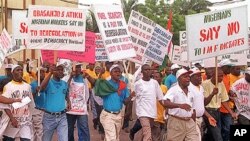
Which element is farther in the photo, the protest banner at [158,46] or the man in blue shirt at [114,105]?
the protest banner at [158,46]

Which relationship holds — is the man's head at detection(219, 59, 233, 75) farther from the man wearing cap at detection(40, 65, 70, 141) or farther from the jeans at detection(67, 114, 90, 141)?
the man wearing cap at detection(40, 65, 70, 141)

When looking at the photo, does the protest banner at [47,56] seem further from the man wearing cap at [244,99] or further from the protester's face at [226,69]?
the man wearing cap at [244,99]

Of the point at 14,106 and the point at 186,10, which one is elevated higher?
the point at 186,10

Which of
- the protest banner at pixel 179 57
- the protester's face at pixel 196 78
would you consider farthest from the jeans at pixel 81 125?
the protest banner at pixel 179 57

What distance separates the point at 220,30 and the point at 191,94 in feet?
4.77

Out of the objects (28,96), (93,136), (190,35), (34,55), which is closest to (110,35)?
(190,35)

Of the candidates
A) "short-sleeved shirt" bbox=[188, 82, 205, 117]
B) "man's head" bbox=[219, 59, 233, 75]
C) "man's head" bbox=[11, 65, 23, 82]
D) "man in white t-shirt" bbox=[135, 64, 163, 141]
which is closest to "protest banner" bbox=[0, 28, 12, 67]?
"man's head" bbox=[11, 65, 23, 82]

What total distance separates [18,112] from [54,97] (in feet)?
2.39

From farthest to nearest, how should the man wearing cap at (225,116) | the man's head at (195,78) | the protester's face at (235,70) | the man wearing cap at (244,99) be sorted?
the protester's face at (235,70), the man wearing cap at (225,116), the man wearing cap at (244,99), the man's head at (195,78)

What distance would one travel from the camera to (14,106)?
8.49 meters

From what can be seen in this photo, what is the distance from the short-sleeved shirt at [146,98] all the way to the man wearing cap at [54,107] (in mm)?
1323

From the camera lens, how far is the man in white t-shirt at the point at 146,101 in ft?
31.7

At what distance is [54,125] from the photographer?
Result: 909 cm

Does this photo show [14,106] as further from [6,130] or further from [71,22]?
[71,22]
